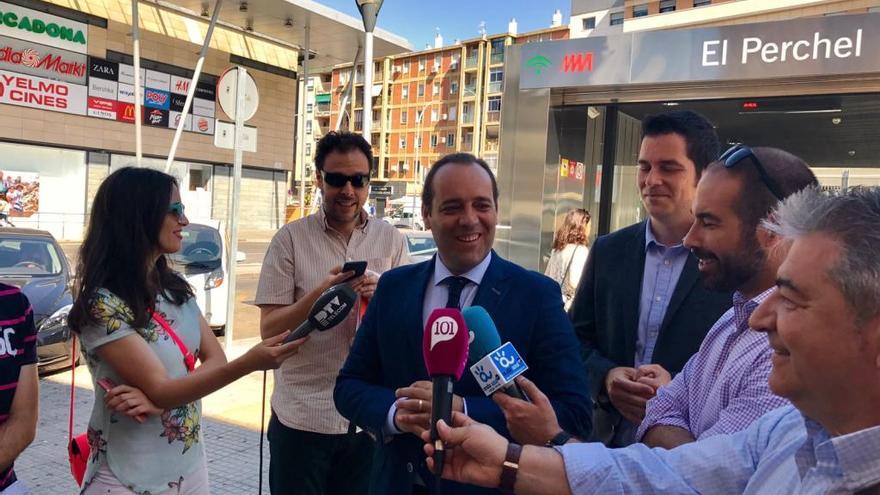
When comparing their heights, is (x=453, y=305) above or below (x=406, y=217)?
above

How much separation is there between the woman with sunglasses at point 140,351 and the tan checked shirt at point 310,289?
0.44m

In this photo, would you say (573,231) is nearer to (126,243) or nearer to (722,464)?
(126,243)

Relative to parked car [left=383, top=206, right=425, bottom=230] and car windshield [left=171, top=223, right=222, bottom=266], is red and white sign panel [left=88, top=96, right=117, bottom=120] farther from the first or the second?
car windshield [left=171, top=223, right=222, bottom=266]

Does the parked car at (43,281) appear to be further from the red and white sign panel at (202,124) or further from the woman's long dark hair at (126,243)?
the red and white sign panel at (202,124)

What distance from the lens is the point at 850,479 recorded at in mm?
1065

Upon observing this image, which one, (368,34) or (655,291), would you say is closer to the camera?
(655,291)

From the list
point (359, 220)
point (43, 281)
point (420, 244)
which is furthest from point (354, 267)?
point (420, 244)

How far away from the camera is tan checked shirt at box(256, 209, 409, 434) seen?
2.86 meters

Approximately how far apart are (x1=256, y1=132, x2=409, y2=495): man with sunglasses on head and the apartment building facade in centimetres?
5834

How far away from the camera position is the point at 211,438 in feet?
18.6

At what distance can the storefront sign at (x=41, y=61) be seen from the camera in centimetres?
2398

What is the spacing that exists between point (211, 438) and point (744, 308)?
16.6ft

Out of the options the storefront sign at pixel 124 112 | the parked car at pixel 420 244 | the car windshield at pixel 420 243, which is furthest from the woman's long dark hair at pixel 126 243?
the storefront sign at pixel 124 112

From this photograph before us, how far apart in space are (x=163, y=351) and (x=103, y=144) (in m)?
28.8
